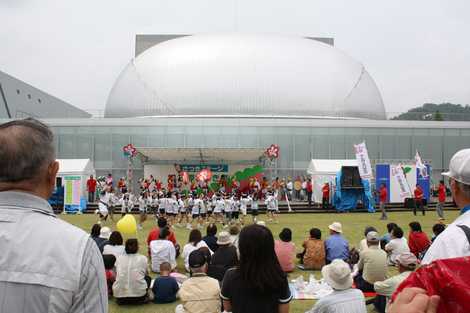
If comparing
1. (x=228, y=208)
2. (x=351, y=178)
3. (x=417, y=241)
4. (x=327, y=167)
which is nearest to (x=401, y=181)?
(x=351, y=178)

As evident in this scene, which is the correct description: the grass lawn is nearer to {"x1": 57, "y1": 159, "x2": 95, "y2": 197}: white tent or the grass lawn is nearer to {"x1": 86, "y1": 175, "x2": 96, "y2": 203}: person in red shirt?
{"x1": 86, "y1": 175, "x2": 96, "y2": 203}: person in red shirt

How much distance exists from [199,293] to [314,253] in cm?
487

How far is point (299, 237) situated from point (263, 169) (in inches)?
856

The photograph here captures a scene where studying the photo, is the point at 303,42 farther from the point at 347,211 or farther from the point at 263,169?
the point at 347,211

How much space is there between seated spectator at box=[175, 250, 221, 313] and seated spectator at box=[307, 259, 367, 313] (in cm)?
130

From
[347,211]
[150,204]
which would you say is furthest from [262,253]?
[347,211]

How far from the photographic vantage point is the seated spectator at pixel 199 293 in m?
5.82

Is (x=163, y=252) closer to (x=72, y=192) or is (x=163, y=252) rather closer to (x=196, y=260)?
(x=196, y=260)

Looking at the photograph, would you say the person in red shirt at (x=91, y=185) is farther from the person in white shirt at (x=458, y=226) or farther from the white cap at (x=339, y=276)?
the person in white shirt at (x=458, y=226)

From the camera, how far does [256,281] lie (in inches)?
146

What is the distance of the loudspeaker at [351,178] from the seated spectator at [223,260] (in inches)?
787

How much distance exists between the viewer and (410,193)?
27.1 metres

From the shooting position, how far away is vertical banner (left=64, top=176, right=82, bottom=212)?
86.3 ft

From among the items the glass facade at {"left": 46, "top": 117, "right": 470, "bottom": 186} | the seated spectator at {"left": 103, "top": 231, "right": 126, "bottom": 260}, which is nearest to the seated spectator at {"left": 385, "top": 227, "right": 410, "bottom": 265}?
the seated spectator at {"left": 103, "top": 231, "right": 126, "bottom": 260}
